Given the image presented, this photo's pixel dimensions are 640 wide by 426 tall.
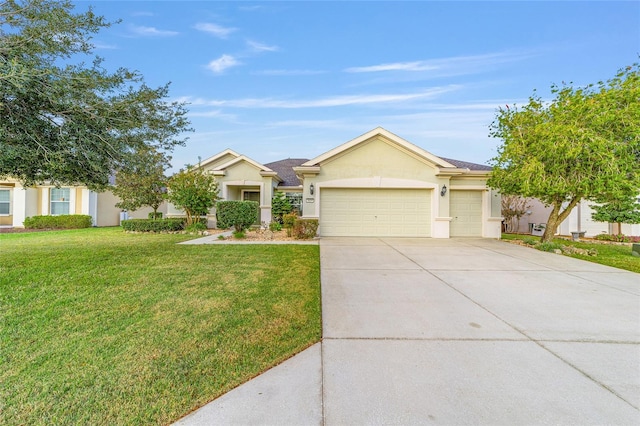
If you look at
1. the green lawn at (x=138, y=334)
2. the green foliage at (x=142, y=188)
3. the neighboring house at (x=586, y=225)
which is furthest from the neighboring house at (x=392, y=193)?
the green foliage at (x=142, y=188)

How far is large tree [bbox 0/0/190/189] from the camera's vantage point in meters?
5.28

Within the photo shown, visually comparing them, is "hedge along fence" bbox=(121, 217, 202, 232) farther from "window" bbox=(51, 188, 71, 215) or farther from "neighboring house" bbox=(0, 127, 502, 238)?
"window" bbox=(51, 188, 71, 215)

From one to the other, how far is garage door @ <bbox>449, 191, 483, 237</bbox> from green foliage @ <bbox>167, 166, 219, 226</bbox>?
11.7 metres

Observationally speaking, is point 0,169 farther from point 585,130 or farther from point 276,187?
point 585,130

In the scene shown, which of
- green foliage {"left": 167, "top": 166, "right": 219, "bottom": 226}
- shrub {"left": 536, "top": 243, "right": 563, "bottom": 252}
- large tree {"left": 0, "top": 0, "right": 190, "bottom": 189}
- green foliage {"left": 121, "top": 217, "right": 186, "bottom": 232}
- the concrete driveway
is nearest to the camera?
the concrete driveway

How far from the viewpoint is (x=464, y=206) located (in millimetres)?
13922

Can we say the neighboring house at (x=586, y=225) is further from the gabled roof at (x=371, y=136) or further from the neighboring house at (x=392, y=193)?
the gabled roof at (x=371, y=136)

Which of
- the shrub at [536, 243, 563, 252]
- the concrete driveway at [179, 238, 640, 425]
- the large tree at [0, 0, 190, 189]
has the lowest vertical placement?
the concrete driveway at [179, 238, 640, 425]

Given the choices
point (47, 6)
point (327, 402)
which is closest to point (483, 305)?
point (327, 402)

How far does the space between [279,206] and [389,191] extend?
650 cm

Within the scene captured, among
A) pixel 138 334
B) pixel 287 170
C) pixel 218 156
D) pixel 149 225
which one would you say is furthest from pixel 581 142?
pixel 149 225

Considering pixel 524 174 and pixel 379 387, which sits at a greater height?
pixel 524 174

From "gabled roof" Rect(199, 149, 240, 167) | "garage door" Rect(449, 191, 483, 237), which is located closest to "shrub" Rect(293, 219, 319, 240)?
"garage door" Rect(449, 191, 483, 237)

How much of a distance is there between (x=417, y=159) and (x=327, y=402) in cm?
1269
